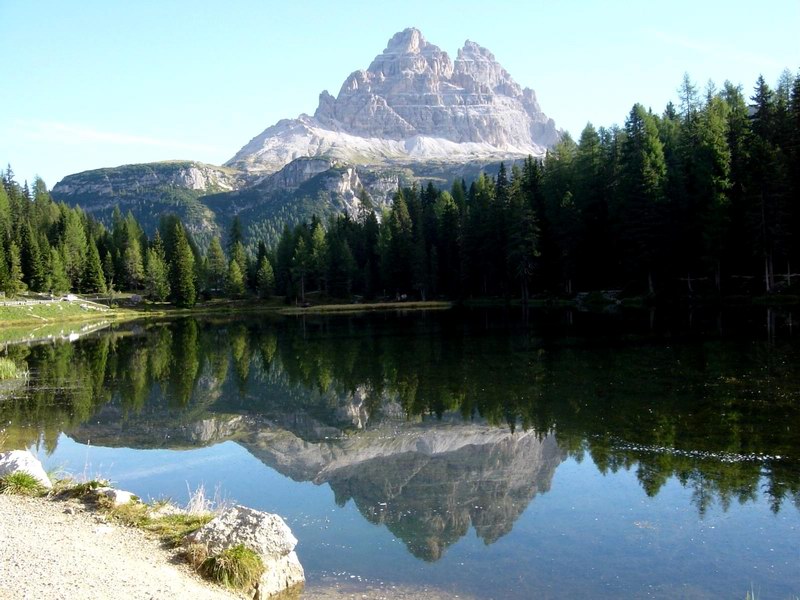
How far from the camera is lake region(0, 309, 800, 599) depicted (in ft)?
38.3

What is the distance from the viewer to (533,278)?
8638 cm

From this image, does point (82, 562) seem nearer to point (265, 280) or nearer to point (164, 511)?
point (164, 511)

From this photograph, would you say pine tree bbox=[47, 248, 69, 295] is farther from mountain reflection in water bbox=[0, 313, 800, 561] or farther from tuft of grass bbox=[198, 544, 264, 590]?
tuft of grass bbox=[198, 544, 264, 590]

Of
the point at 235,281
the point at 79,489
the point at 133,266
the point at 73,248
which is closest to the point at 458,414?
the point at 79,489

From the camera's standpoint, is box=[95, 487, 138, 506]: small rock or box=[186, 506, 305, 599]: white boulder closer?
box=[186, 506, 305, 599]: white boulder

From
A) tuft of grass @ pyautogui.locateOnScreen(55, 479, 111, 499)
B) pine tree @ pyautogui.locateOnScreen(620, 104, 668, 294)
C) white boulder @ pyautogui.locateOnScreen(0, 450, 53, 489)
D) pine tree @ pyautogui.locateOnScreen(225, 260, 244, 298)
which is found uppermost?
pine tree @ pyautogui.locateOnScreen(620, 104, 668, 294)

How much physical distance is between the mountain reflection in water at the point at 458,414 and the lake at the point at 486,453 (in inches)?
4.0

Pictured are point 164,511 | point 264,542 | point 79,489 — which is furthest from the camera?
point 79,489

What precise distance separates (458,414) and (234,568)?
14.6 metres

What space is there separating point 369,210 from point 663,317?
309 ft

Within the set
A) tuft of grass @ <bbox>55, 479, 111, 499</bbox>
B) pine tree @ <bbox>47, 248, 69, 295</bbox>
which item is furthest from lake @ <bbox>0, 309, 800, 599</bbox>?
pine tree @ <bbox>47, 248, 69, 295</bbox>

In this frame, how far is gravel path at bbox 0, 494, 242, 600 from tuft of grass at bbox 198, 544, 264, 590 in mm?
236

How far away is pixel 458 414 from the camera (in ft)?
78.9

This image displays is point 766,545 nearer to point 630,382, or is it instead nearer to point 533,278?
point 630,382
